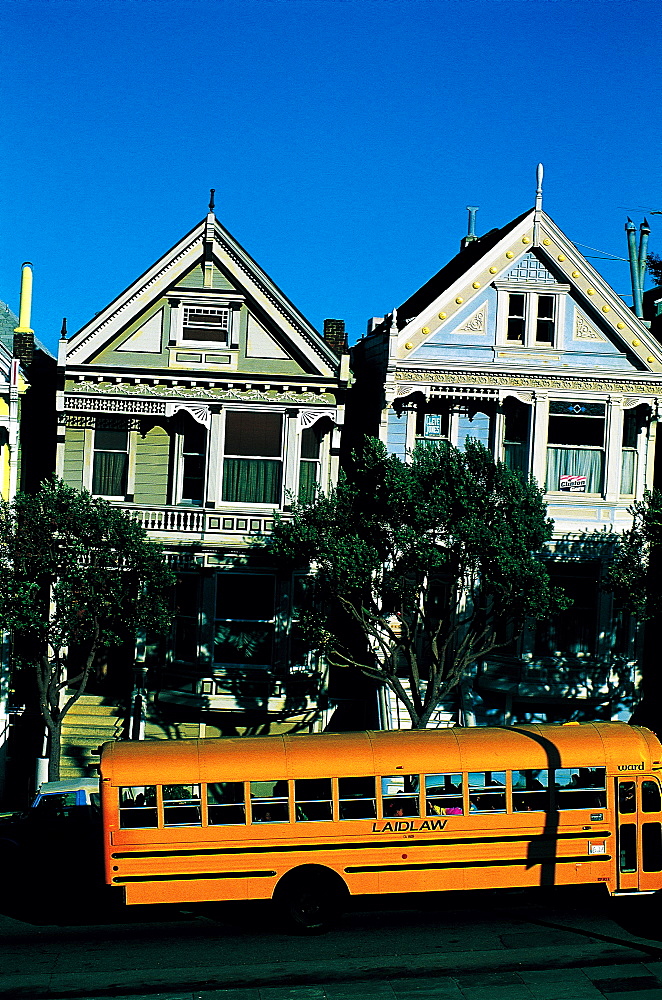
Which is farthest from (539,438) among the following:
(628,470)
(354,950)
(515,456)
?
(354,950)

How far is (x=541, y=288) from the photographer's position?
2783cm

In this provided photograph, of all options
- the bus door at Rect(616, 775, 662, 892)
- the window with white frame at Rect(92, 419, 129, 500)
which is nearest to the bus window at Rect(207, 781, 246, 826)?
the bus door at Rect(616, 775, 662, 892)

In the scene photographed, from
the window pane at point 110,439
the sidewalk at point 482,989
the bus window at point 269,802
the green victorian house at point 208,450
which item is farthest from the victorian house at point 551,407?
the sidewalk at point 482,989

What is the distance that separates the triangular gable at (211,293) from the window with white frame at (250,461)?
191 cm

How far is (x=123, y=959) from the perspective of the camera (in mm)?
16688

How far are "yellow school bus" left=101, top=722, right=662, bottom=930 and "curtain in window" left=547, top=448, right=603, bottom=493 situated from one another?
1004 centimetres

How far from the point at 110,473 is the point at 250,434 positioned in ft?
11.9

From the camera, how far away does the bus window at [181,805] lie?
58.2ft

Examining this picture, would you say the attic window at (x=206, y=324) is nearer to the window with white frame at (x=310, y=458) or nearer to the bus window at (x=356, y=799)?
the window with white frame at (x=310, y=458)

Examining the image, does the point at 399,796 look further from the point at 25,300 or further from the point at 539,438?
the point at 25,300

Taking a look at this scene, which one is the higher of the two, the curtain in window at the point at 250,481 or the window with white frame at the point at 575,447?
the window with white frame at the point at 575,447

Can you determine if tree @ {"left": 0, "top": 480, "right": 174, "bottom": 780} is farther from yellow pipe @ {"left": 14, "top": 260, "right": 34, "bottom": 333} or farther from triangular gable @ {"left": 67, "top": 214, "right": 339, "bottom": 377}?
yellow pipe @ {"left": 14, "top": 260, "right": 34, "bottom": 333}

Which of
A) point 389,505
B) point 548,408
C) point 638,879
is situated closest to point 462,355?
point 548,408

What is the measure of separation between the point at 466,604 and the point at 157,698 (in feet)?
26.0
